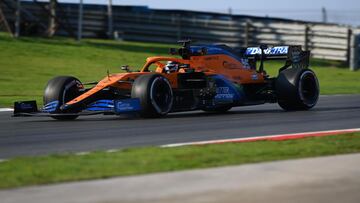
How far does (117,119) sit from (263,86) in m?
3.34

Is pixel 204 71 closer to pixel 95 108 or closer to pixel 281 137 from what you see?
pixel 95 108

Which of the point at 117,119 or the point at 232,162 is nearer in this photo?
the point at 232,162

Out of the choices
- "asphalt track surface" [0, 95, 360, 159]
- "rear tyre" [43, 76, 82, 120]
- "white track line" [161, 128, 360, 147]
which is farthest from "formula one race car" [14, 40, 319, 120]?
"white track line" [161, 128, 360, 147]

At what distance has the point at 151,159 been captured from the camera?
905 centimetres

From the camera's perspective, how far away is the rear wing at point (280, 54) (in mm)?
16719

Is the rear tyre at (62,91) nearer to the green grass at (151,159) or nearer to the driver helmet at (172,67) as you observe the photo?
the driver helmet at (172,67)

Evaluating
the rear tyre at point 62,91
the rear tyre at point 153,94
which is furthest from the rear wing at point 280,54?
the rear tyre at point 62,91

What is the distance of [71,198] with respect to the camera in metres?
7.13

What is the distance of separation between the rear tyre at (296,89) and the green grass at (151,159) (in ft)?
16.1

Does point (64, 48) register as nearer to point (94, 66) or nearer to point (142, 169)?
point (94, 66)

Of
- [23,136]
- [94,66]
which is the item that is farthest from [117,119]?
[94,66]

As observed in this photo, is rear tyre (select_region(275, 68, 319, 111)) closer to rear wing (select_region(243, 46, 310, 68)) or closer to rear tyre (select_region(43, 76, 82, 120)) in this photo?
rear wing (select_region(243, 46, 310, 68))

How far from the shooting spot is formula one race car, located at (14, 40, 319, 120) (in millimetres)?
13992

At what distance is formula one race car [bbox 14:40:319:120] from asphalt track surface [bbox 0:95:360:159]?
0.25m
